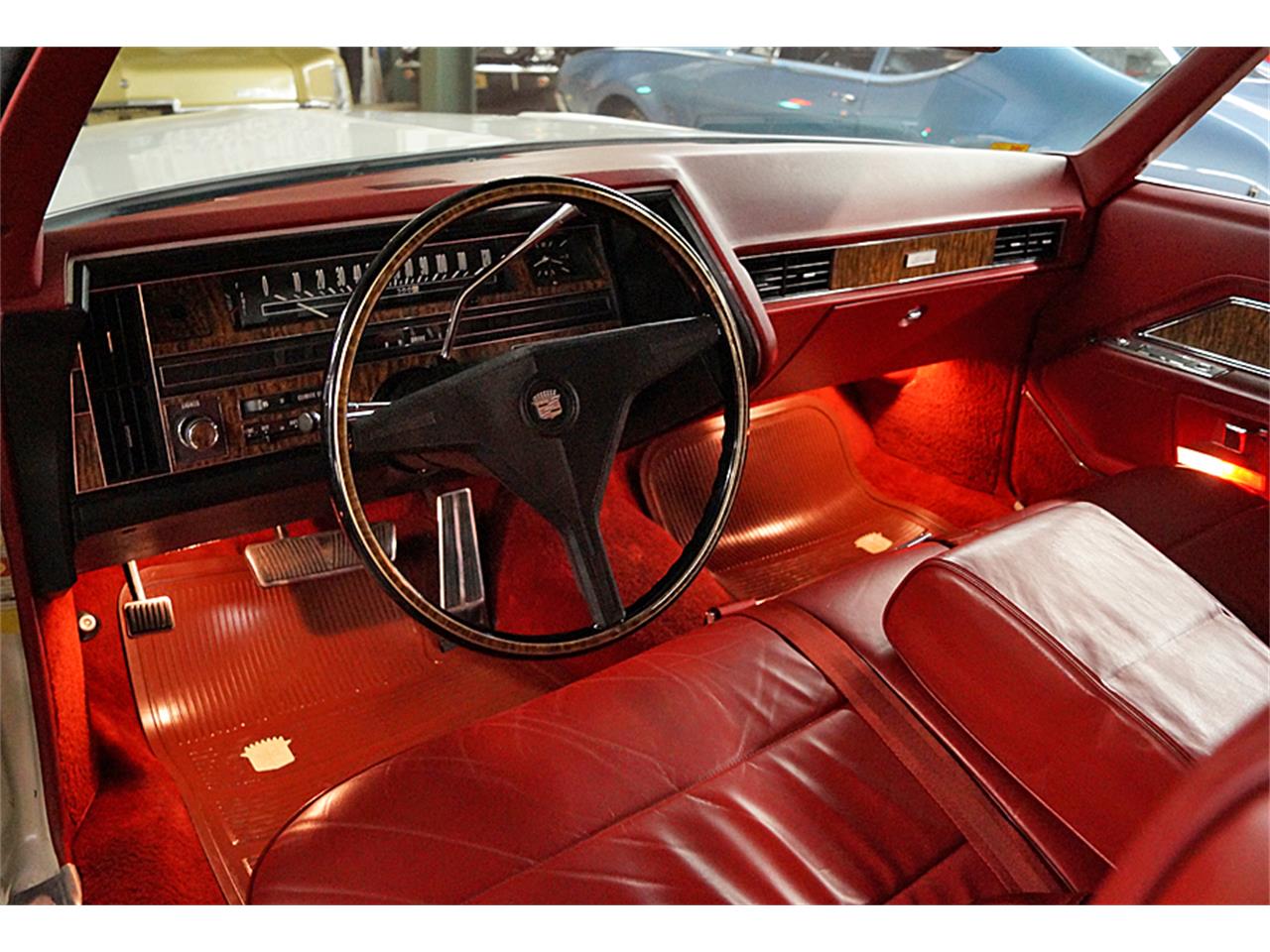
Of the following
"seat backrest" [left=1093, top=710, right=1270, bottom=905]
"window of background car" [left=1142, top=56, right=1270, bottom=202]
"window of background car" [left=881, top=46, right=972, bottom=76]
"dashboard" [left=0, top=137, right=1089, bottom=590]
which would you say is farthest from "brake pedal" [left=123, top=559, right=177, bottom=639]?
"window of background car" [left=1142, top=56, right=1270, bottom=202]

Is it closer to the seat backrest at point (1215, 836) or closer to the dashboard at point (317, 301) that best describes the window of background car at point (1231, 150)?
the dashboard at point (317, 301)

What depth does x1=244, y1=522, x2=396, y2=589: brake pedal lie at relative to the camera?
6.45 ft

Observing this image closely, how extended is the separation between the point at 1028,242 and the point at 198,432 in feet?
5.22

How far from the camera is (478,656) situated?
1881mm

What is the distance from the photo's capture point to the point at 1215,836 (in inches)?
17.1

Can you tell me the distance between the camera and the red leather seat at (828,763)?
921 mm

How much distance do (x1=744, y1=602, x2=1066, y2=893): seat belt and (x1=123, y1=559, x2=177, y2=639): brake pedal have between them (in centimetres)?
114

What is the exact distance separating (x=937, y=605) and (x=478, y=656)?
1.02 m

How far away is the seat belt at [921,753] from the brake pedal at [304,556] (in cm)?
98

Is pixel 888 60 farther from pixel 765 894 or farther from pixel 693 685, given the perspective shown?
pixel 765 894

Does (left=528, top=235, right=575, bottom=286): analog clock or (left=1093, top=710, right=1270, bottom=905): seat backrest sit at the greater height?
(left=1093, top=710, right=1270, bottom=905): seat backrest

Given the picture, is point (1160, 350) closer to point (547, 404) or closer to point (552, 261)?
point (552, 261)

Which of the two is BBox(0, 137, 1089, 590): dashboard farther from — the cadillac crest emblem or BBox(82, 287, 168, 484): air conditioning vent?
the cadillac crest emblem

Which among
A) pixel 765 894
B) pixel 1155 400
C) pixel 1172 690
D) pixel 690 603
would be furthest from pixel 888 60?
pixel 765 894
